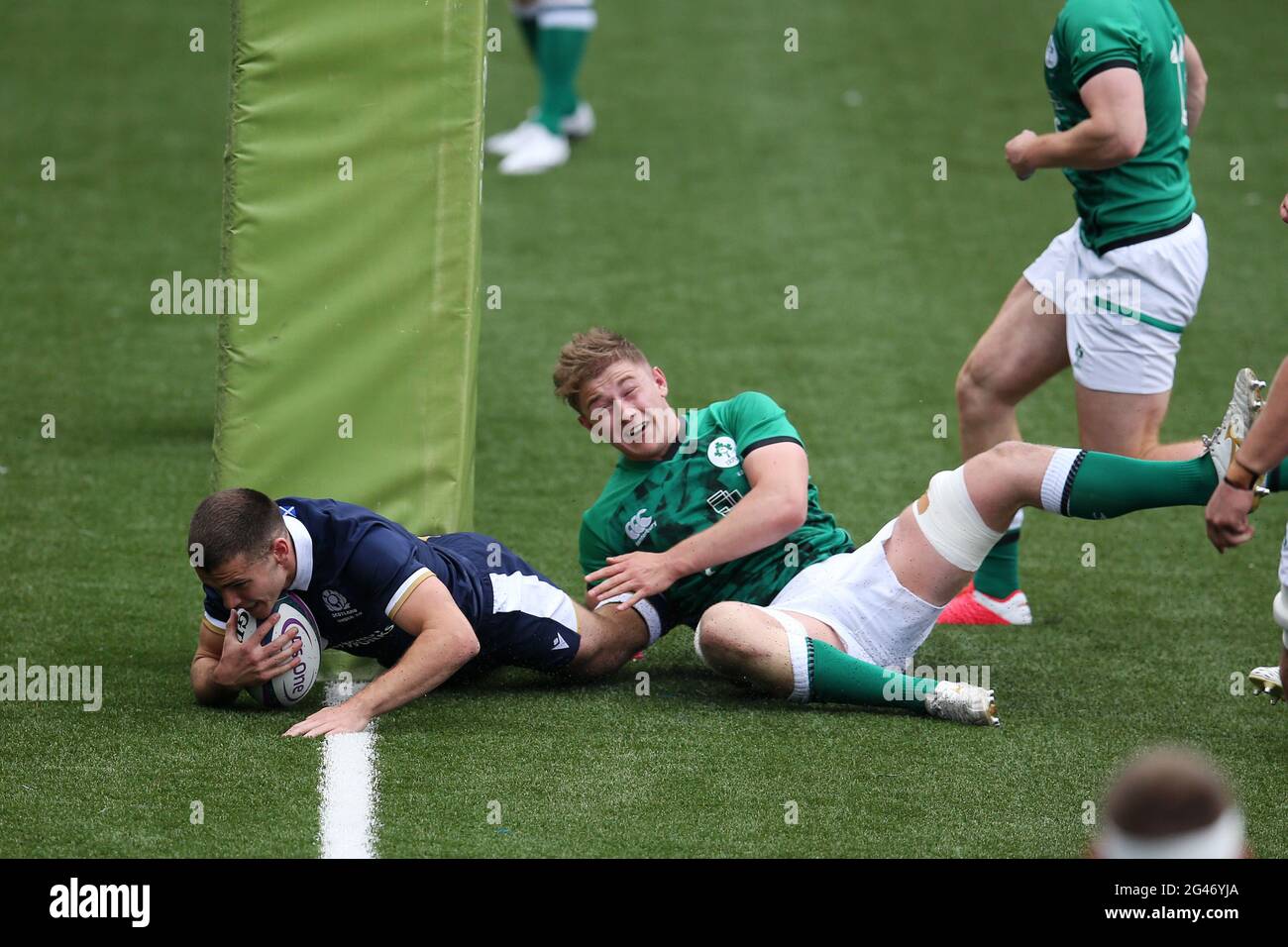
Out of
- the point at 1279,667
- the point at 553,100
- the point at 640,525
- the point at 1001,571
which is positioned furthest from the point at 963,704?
the point at 553,100

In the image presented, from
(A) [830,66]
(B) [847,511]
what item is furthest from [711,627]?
(A) [830,66]

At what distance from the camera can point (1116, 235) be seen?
15.8ft

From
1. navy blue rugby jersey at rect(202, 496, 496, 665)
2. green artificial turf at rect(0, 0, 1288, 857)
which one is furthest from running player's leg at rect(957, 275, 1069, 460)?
navy blue rugby jersey at rect(202, 496, 496, 665)

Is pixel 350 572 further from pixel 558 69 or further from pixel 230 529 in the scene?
pixel 558 69

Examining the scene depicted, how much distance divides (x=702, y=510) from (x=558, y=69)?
23.3ft

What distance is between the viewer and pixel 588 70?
499 inches

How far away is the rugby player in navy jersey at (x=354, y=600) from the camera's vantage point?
3826mm

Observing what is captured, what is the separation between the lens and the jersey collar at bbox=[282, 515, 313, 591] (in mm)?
3971

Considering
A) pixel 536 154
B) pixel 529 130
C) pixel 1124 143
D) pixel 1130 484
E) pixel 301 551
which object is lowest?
pixel 301 551

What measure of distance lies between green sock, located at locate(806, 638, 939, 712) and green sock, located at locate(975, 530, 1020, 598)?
958 mm

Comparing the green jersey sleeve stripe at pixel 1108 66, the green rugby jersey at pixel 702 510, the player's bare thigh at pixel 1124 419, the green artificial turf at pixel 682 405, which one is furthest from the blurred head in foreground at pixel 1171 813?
the green jersey sleeve stripe at pixel 1108 66

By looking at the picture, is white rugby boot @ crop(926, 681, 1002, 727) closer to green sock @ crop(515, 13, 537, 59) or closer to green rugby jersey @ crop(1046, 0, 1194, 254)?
green rugby jersey @ crop(1046, 0, 1194, 254)

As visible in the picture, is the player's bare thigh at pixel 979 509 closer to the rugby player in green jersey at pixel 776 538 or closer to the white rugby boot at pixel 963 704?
the rugby player in green jersey at pixel 776 538

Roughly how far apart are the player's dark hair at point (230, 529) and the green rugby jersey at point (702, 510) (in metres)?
0.96
